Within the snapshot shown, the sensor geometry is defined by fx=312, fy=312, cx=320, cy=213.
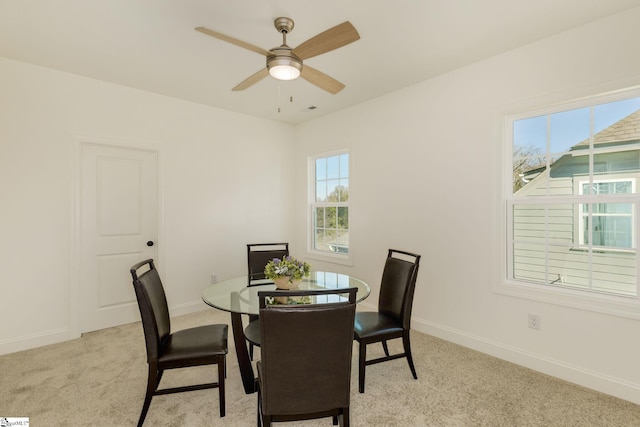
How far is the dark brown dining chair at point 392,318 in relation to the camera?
2.21 metres

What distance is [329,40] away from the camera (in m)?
1.85

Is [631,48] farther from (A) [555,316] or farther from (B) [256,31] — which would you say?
(B) [256,31]

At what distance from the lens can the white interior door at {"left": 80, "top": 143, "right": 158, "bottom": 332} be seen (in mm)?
3328

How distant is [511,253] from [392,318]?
1267mm

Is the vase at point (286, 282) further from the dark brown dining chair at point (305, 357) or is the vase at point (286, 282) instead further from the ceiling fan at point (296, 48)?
the ceiling fan at point (296, 48)

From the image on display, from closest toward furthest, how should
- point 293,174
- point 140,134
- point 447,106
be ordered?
point 447,106
point 140,134
point 293,174

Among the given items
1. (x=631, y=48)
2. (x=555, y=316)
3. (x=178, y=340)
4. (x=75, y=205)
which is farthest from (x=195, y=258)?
(x=631, y=48)

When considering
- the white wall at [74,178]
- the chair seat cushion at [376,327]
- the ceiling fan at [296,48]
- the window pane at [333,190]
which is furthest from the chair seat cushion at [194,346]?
the window pane at [333,190]

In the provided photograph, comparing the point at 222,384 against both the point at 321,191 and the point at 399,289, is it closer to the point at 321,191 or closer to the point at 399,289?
the point at 399,289

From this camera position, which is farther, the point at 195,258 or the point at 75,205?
the point at 195,258

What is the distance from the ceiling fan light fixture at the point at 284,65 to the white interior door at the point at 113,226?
2.44m

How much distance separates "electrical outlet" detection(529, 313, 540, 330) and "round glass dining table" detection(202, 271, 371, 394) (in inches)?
56.0

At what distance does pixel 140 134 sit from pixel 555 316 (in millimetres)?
4459

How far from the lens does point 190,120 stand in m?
4.00
